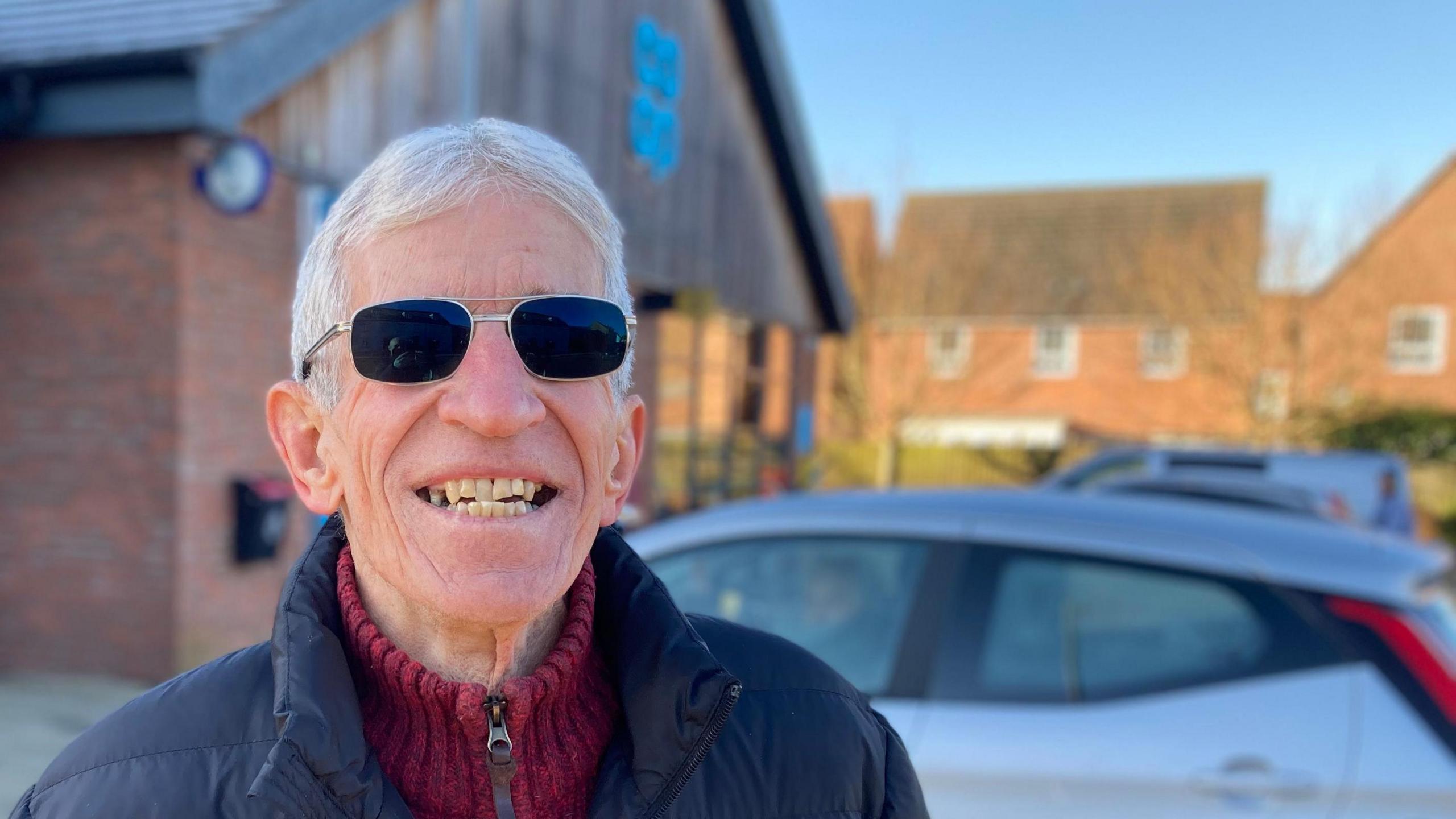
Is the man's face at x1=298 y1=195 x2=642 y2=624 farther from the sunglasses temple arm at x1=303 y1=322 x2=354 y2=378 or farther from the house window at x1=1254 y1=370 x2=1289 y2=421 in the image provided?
the house window at x1=1254 y1=370 x2=1289 y2=421

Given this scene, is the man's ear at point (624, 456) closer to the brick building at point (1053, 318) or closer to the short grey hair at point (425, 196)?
the short grey hair at point (425, 196)

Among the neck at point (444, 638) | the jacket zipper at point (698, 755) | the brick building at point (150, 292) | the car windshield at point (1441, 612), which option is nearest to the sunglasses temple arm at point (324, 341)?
the neck at point (444, 638)

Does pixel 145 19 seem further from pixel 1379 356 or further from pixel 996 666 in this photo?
pixel 1379 356

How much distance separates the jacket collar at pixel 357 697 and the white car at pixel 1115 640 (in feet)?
4.37

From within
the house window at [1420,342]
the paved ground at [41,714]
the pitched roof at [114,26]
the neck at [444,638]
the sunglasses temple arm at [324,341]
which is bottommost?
the paved ground at [41,714]

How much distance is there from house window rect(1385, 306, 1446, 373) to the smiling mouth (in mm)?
25284

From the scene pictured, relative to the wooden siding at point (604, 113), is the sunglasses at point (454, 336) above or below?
below

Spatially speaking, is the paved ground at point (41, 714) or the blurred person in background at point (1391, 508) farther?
the blurred person in background at point (1391, 508)

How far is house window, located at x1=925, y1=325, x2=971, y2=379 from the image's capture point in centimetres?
1981

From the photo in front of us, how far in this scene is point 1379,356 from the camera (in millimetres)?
18359

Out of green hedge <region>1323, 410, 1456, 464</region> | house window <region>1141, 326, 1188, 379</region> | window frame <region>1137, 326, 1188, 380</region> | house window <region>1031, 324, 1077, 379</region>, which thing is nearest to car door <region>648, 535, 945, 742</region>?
green hedge <region>1323, 410, 1456, 464</region>

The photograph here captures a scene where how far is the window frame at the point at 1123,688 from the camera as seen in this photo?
8.03ft

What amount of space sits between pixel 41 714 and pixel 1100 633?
4.77 metres

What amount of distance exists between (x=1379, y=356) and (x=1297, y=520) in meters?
18.4
